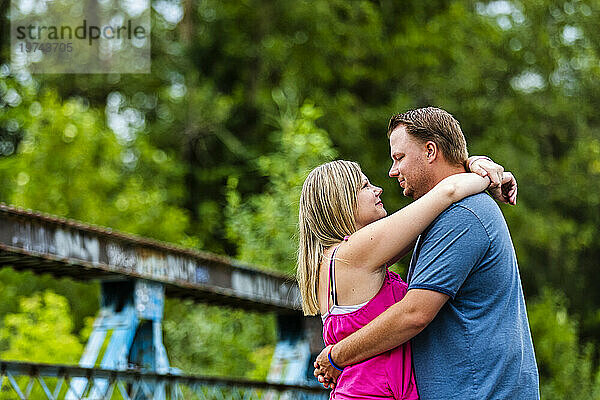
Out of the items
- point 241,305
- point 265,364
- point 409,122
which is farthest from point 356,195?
point 265,364

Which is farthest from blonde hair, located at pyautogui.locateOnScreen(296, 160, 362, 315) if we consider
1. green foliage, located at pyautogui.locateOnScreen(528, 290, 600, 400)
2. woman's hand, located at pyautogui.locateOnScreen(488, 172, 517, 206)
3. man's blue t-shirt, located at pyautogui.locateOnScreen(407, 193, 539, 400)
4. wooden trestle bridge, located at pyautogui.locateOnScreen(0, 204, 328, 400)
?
green foliage, located at pyautogui.locateOnScreen(528, 290, 600, 400)

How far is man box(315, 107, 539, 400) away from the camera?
118 inches

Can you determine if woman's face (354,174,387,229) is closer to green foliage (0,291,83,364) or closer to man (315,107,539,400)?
man (315,107,539,400)

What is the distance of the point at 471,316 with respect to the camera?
120 inches

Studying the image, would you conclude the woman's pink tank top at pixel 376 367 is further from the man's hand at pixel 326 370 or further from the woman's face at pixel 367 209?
the woman's face at pixel 367 209

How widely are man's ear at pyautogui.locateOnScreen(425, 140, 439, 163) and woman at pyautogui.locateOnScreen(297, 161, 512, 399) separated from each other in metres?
0.12

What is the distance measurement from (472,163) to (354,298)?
65cm

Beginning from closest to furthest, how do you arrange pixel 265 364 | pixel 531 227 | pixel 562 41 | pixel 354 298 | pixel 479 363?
pixel 479 363
pixel 354 298
pixel 265 364
pixel 531 227
pixel 562 41

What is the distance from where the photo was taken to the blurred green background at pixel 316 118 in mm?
20859

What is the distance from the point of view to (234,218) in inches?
665

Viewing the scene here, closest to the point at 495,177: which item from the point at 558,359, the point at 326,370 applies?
the point at 326,370

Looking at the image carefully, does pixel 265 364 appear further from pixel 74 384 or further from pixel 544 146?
pixel 544 146

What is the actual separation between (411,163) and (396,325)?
0.60 m

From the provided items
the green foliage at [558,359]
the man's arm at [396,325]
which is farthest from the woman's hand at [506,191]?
the green foliage at [558,359]
